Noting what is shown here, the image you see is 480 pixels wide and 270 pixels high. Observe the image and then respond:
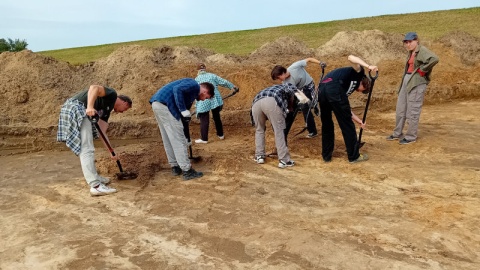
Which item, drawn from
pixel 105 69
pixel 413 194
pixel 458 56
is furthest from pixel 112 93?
pixel 458 56

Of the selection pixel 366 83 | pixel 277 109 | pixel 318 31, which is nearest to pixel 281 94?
pixel 277 109

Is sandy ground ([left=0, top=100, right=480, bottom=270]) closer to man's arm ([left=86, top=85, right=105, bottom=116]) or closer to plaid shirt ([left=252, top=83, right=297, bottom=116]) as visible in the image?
plaid shirt ([left=252, top=83, right=297, bottom=116])

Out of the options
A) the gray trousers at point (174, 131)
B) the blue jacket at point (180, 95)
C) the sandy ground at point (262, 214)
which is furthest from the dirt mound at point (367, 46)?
the gray trousers at point (174, 131)

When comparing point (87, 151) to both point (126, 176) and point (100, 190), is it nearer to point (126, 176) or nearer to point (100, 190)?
point (100, 190)

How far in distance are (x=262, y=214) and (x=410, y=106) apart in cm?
363

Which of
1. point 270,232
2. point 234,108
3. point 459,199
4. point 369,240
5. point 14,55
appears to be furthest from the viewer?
point 14,55

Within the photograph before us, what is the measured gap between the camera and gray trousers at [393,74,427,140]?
6488 millimetres

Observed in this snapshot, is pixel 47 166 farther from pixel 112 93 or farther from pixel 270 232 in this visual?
pixel 270 232

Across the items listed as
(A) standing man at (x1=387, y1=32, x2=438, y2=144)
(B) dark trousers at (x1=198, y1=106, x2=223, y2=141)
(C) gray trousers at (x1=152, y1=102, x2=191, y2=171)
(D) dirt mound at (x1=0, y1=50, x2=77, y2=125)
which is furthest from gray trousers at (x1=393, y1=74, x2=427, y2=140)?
(D) dirt mound at (x1=0, y1=50, x2=77, y2=125)

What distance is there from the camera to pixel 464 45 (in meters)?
14.0

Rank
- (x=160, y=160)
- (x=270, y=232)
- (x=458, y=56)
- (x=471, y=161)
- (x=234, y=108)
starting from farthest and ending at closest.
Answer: (x=458, y=56), (x=234, y=108), (x=160, y=160), (x=471, y=161), (x=270, y=232)

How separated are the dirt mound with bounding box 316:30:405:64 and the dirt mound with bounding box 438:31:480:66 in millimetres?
1626

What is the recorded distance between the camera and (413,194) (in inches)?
187

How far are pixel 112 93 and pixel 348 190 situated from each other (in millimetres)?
3233
